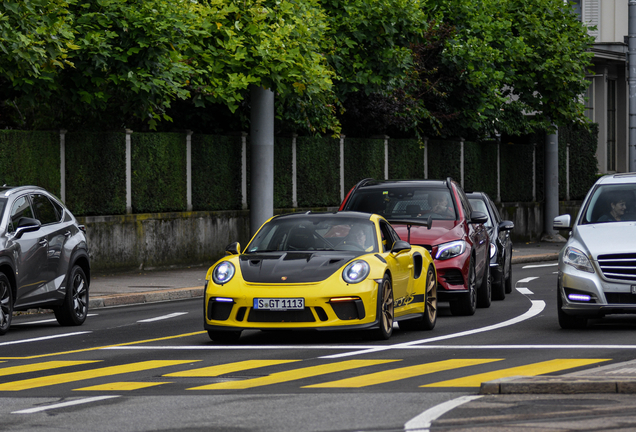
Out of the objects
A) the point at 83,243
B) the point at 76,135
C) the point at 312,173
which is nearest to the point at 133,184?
the point at 76,135

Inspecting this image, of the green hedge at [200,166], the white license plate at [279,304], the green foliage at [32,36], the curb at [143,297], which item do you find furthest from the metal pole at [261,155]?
the white license plate at [279,304]

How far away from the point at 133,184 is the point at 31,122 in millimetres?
5243

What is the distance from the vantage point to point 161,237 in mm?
26766

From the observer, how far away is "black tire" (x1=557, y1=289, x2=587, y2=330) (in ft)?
45.9

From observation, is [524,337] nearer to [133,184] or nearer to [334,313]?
[334,313]

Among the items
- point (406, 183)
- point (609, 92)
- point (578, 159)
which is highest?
point (609, 92)

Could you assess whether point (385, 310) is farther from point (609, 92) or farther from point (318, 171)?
point (609, 92)

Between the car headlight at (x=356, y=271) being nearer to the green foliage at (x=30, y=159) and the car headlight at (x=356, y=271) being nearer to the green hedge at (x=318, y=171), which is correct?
the green foliage at (x=30, y=159)

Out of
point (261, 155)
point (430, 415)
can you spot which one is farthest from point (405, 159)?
point (430, 415)

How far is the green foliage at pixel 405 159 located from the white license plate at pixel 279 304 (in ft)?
75.3

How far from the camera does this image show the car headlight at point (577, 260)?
13.6 m

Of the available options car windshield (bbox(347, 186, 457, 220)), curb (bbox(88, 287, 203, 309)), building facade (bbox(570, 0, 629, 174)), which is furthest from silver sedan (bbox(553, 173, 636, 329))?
building facade (bbox(570, 0, 629, 174))

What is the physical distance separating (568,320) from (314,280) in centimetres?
334

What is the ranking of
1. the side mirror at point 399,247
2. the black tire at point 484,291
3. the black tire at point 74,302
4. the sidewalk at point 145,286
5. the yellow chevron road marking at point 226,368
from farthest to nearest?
the sidewalk at point 145,286, the black tire at point 484,291, the black tire at point 74,302, the side mirror at point 399,247, the yellow chevron road marking at point 226,368
